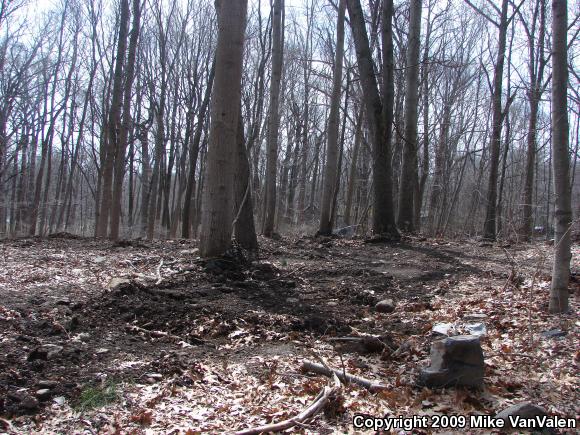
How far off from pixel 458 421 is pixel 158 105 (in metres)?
20.9

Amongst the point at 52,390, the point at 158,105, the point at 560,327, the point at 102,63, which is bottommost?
the point at 52,390

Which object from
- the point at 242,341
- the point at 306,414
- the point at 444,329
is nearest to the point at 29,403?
the point at 306,414

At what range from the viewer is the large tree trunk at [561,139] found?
417 cm

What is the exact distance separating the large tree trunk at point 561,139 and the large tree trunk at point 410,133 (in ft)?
23.2

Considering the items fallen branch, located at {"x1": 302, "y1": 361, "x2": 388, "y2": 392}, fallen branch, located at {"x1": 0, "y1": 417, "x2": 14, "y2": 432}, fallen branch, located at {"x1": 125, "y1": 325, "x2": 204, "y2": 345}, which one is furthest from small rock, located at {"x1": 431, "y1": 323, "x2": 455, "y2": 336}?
fallen branch, located at {"x1": 0, "y1": 417, "x2": 14, "y2": 432}

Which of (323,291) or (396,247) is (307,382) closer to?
(323,291)

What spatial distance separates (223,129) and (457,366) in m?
4.48

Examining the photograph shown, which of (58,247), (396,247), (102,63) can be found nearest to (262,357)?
(396,247)

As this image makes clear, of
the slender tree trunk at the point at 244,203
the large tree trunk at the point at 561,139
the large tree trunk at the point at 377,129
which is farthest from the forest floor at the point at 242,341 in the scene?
the large tree trunk at the point at 377,129

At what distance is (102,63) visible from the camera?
23891 millimetres

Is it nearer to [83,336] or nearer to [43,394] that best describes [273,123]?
[83,336]

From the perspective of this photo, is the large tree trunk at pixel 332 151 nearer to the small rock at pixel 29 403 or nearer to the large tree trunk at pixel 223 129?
the large tree trunk at pixel 223 129

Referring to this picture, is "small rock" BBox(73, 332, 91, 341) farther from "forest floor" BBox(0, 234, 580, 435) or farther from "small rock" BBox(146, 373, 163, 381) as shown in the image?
"small rock" BBox(146, 373, 163, 381)

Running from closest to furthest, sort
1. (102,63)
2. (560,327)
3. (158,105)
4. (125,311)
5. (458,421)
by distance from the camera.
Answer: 1. (458,421)
2. (560,327)
3. (125,311)
4. (158,105)
5. (102,63)
